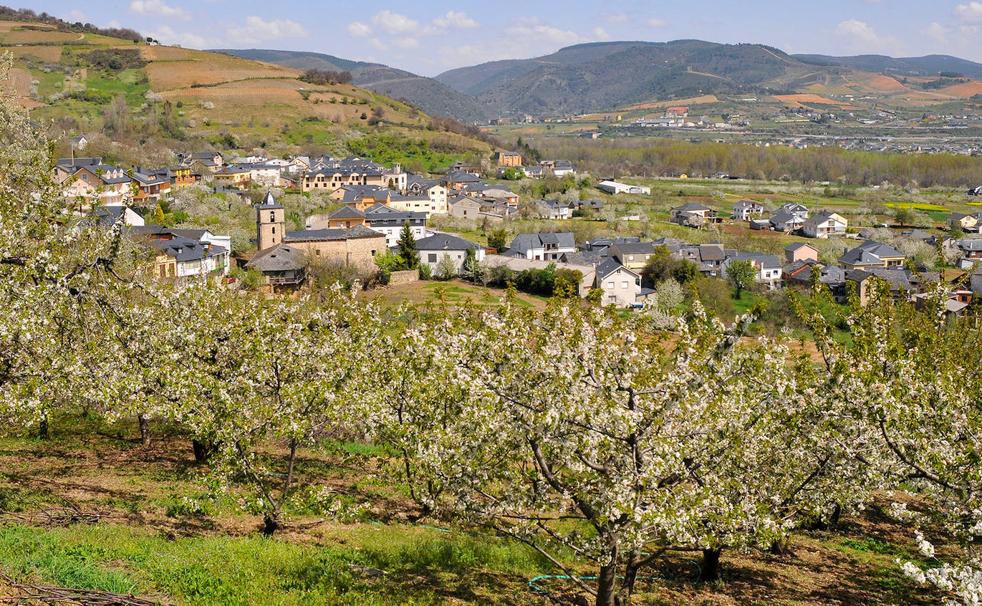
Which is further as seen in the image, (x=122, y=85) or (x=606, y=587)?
(x=122, y=85)

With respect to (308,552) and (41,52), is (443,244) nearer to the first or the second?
(308,552)

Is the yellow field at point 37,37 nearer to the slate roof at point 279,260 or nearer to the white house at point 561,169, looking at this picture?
the white house at point 561,169

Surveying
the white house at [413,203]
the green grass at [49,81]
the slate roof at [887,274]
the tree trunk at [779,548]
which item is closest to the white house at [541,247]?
the white house at [413,203]

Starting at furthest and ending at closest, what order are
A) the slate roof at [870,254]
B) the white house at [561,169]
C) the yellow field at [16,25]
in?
the yellow field at [16,25]
the white house at [561,169]
the slate roof at [870,254]

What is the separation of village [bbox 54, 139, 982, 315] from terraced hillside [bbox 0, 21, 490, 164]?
21436 mm

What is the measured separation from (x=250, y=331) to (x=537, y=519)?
273 inches

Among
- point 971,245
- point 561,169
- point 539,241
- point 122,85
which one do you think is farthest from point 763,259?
point 122,85

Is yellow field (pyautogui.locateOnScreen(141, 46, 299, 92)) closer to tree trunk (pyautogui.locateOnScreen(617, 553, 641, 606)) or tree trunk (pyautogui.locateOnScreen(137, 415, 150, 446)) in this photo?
tree trunk (pyautogui.locateOnScreen(137, 415, 150, 446))

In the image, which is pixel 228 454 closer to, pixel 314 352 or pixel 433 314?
pixel 314 352

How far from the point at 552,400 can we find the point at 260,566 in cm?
567

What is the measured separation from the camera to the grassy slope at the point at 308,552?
11.9 m

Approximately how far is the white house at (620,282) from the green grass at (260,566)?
5563 cm

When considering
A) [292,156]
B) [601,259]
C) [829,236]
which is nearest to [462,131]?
[292,156]

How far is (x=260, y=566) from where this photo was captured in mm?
12688
